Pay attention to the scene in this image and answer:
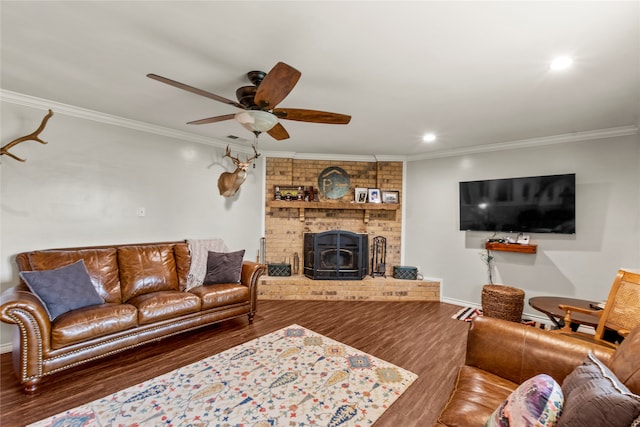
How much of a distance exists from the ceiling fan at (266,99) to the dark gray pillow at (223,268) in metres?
1.91

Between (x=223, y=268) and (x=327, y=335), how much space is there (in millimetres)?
1538

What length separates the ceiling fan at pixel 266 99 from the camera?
1.66 m

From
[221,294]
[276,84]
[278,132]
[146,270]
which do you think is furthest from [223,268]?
[276,84]

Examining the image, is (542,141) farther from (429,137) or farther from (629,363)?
(629,363)

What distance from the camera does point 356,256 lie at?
486 cm

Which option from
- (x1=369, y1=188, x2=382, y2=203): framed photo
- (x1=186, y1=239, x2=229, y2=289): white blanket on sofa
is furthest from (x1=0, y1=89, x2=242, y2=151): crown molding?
(x1=369, y1=188, x2=382, y2=203): framed photo

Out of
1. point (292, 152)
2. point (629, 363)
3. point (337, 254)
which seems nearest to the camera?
point (629, 363)

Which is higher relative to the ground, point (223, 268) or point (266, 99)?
point (266, 99)

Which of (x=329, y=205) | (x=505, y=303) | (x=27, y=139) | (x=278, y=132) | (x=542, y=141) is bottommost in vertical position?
(x=505, y=303)

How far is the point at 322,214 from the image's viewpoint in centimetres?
509

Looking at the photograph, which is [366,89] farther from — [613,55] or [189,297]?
[189,297]

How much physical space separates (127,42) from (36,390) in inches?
104

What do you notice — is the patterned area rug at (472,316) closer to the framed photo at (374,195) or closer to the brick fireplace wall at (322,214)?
the brick fireplace wall at (322,214)

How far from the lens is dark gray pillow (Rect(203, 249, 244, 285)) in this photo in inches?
139
